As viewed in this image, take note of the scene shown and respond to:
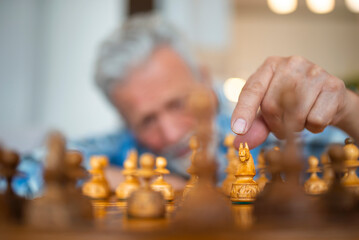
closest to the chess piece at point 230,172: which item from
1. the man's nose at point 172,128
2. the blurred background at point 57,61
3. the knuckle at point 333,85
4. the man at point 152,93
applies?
the knuckle at point 333,85

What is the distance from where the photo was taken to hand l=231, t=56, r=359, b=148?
0.85m

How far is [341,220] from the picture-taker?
46 centimetres

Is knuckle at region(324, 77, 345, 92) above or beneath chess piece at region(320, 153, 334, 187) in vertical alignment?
above

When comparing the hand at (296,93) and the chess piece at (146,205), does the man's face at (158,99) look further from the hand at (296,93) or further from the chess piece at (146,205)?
the chess piece at (146,205)

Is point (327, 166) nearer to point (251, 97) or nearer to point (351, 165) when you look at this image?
point (351, 165)

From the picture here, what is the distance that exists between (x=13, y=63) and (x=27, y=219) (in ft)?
10.6

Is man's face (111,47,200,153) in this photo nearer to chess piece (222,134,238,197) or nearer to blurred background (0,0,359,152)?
chess piece (222,134,238,197)

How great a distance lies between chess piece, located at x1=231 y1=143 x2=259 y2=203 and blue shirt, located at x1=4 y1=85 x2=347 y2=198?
2.67ft

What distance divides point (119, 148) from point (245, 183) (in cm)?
188

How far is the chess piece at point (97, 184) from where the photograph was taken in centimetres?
95

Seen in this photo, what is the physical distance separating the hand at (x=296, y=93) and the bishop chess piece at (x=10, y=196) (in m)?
0.48

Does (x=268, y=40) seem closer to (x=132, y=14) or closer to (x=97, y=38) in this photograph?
(x=132, y=14)

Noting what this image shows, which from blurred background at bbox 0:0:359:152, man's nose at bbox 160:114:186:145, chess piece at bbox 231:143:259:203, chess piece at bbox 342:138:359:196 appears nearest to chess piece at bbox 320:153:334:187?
chess piece at bbox 342:138:359:196

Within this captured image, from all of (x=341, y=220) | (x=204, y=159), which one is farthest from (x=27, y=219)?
(x=341, y=220)
